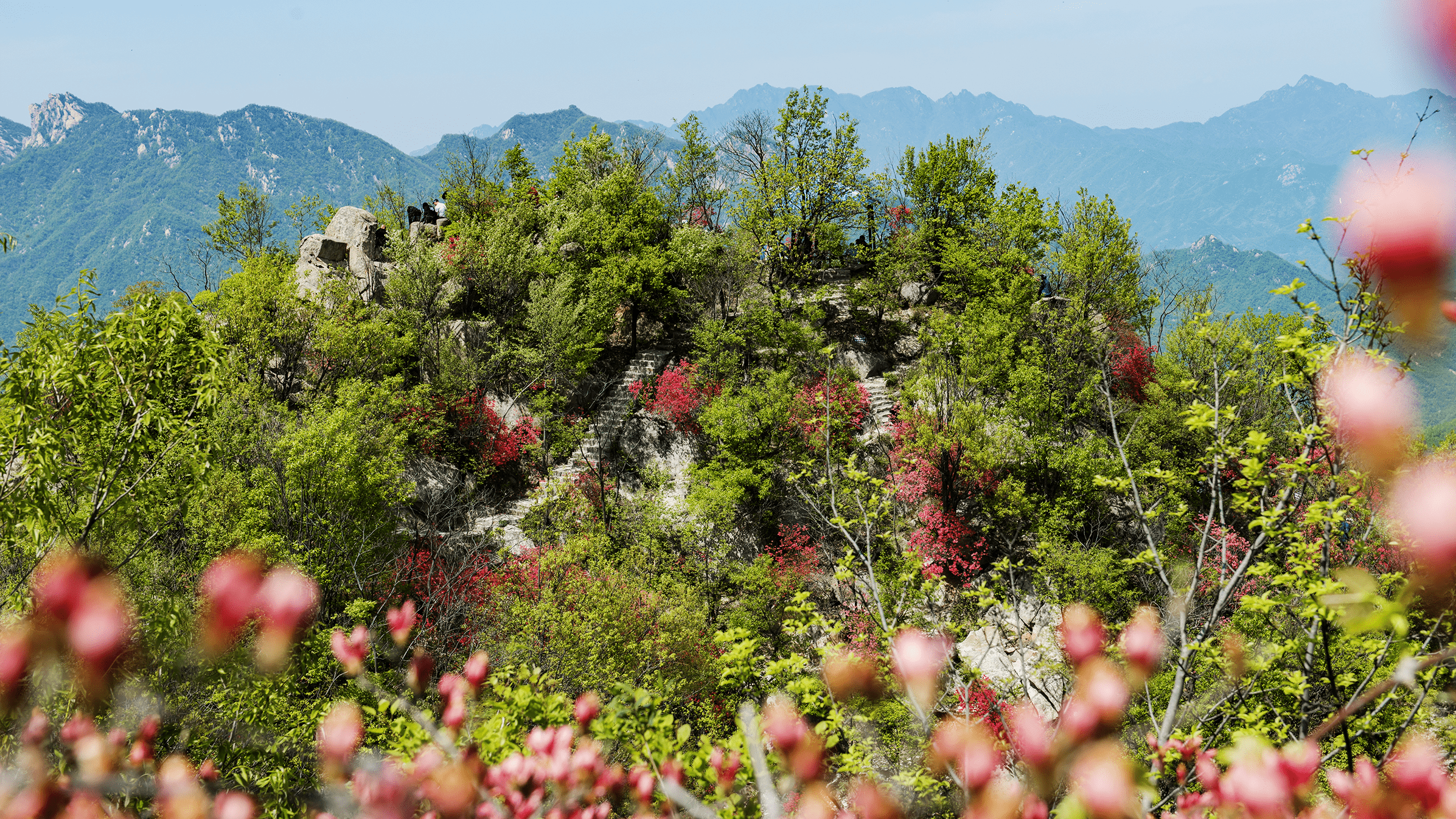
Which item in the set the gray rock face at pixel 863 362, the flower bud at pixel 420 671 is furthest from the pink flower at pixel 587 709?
the gray rock face at pixel 863 362

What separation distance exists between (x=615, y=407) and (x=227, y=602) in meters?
28.8

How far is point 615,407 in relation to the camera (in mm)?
30328

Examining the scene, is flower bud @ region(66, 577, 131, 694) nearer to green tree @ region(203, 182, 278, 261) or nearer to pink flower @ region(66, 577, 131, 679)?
pink flower @ region(66, 577, 131, 679)

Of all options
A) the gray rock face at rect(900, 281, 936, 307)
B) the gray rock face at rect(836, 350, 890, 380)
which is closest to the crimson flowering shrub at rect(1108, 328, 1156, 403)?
the gray rock face at rect(900, 281, 936, 307)

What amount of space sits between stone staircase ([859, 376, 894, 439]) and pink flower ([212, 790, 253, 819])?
26.2 m

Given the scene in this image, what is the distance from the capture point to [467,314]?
97.0ft

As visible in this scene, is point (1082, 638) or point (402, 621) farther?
point (402, 621)

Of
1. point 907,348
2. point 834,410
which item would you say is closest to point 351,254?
point 834,410

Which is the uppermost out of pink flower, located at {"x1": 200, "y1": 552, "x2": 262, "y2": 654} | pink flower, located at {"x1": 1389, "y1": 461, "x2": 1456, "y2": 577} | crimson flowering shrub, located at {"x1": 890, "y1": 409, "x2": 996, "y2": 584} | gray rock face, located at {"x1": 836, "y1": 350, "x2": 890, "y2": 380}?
pink flower, located at {"x1": 1389, "y1": 461, "x2": 1456, "y2": 577}

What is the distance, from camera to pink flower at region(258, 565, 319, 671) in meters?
1.80

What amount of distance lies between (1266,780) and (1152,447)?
2754cm

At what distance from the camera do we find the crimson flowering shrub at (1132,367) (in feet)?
98.0

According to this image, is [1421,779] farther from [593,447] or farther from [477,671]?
[593,447]

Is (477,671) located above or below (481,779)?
above
